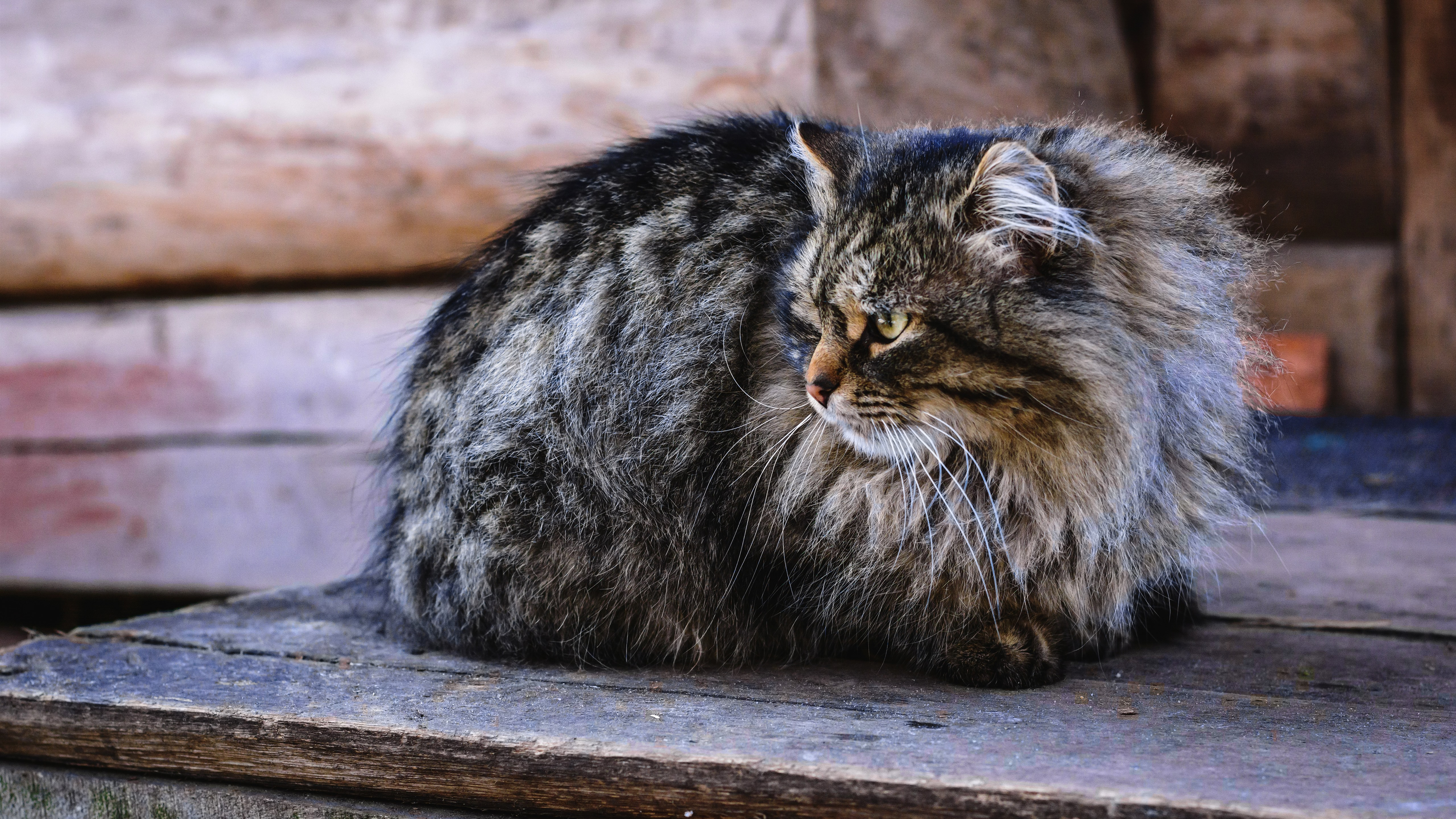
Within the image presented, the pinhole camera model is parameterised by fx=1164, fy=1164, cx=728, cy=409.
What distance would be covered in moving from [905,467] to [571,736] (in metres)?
0.60

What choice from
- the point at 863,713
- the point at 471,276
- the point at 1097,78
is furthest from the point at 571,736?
the point at 1097,78

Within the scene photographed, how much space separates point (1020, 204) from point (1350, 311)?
3132 mm

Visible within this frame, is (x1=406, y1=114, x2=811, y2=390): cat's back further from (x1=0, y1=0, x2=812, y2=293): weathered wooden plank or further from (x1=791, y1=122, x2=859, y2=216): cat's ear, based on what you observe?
(x1=0, y1=0, x2=812, y2=293): weathered wooden plank

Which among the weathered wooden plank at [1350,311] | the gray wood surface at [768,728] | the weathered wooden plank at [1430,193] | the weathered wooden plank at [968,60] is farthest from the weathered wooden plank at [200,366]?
the weathered wooden plank at [1430,193]

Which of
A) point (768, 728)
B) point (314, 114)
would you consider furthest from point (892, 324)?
point (314, 114)

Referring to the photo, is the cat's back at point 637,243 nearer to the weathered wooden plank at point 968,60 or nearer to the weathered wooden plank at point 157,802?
the weathered wooden plank at point 157,802

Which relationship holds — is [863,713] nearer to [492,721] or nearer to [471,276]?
[492,721]

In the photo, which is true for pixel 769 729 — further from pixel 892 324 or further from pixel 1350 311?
pixel 1350 311

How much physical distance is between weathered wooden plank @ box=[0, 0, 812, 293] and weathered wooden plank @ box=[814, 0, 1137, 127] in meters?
0.18

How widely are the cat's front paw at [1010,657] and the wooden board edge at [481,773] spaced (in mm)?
385

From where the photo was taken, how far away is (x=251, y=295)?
3678mm

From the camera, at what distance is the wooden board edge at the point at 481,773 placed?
3.97 feet

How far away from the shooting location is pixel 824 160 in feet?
5.48

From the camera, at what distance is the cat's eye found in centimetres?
156
